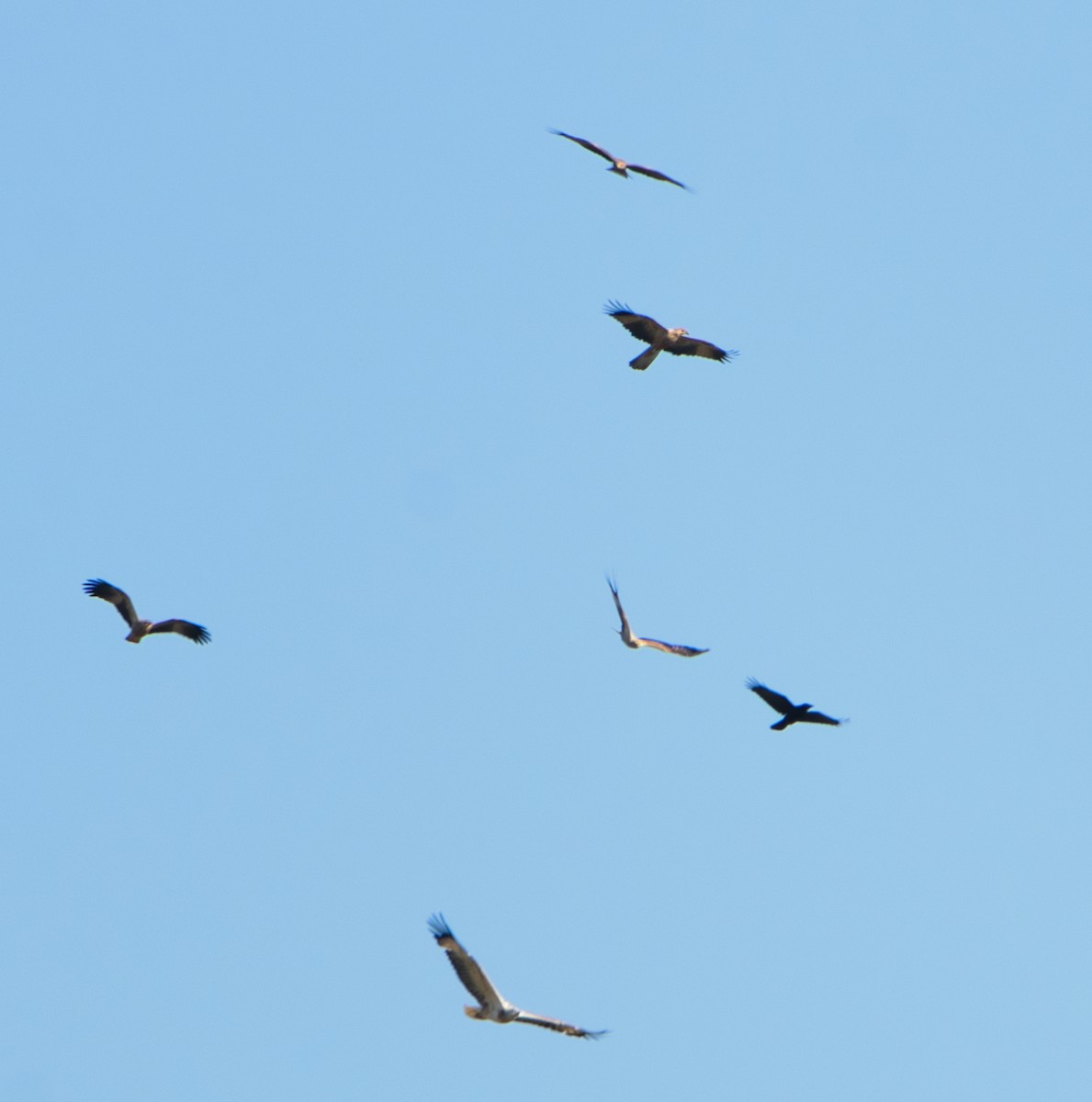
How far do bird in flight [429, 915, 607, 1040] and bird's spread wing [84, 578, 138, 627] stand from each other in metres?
12.1

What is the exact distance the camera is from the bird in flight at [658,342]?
123 feet

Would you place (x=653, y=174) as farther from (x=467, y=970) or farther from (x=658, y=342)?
(x=467, y=970)

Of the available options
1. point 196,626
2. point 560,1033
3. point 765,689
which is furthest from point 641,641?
point 560,1033

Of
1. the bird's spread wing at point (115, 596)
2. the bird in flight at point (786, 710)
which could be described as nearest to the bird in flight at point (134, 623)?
the bird's spread wing at point (115, 596)

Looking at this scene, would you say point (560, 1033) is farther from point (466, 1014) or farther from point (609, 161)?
point (609, 161)

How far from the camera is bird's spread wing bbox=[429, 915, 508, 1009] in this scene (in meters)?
27.9

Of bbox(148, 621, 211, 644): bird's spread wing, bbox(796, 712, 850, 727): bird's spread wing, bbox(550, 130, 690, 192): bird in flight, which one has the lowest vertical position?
bbox(148, 621, 211, 644): bird's spread wing

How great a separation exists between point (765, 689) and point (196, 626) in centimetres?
1017

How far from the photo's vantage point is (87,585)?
38.0m

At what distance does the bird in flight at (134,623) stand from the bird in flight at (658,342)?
8850mm

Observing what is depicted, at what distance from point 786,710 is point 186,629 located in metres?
10.7

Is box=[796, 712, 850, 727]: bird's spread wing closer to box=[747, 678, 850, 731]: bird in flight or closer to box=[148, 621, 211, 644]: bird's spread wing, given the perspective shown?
box=[747, 678, 850, 731]: bird in flight

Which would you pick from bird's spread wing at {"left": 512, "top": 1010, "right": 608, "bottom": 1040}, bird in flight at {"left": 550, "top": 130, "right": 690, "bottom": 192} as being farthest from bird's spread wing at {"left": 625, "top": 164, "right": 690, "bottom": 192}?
bird's spread wing at {"left": 512, "top": 1010, "right": 608, "bottom": 1040}

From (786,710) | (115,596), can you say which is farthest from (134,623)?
(786,710)
